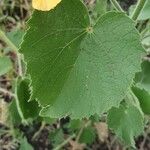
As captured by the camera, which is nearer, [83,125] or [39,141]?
[83,125]

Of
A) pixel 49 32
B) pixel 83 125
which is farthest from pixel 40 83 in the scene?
pixel 83 125

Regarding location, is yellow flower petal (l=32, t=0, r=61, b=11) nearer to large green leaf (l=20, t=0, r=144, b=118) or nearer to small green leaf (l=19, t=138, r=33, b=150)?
large green leaf (l=20, t=0, r=144, b=118)

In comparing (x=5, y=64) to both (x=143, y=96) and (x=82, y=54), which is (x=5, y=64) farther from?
(x=82, y=54)

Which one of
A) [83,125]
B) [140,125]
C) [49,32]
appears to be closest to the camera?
[49,32]

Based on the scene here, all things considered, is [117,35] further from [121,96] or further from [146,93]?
[146,93]

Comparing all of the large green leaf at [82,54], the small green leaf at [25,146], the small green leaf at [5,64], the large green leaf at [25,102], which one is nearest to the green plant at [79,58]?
the large green leaf at [82,54]

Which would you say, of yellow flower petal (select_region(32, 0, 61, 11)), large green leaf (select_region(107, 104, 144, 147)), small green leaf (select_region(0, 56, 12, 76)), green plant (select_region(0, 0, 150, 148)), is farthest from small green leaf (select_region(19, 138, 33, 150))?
yellow flower petal (select_region(32, 0, 61, 11))

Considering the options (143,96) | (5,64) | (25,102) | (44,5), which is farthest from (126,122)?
(44,5)

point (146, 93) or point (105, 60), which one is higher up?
point (105, 60)

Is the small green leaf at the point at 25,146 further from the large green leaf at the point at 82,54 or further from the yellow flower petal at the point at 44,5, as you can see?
the yellow flower petal at the point at 44,5
